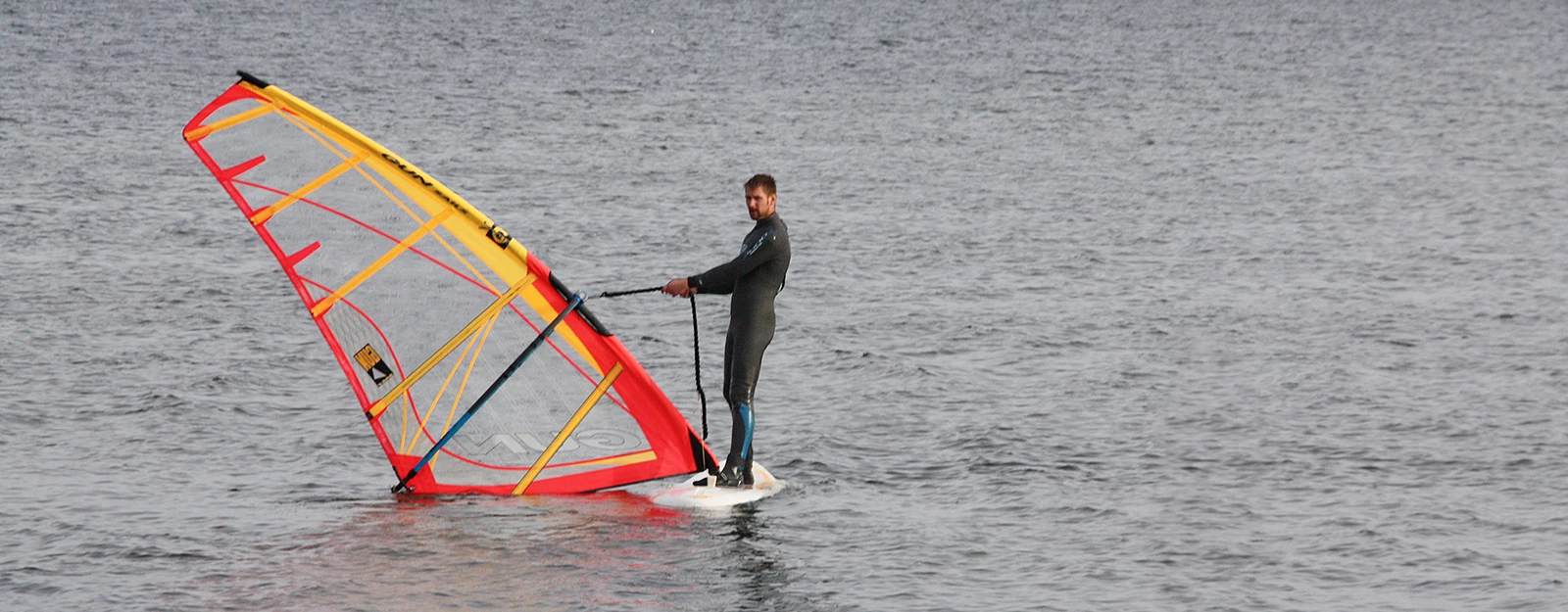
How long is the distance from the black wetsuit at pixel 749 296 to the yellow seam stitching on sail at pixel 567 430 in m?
0.75

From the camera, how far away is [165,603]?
887 cm

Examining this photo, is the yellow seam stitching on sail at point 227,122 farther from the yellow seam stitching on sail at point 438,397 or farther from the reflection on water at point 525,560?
the reflection on water at point 525,560

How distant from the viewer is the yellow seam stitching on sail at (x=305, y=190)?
32.9 ft

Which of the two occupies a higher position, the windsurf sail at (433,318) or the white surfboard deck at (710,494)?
the windsurf sail at (433,318)

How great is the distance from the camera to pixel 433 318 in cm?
1052

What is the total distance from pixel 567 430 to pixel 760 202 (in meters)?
2.00

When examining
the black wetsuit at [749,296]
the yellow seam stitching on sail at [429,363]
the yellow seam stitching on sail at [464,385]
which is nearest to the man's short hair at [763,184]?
the black wetsuit at [749,296]

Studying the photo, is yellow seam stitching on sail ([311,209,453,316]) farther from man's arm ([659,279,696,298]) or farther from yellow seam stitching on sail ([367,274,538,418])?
man's arm ([659,279,696,298])

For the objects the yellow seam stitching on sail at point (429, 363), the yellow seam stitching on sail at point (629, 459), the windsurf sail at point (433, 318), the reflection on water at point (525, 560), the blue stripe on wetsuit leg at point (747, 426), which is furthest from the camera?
the yellow seam stitching on sail at point (629, 459)

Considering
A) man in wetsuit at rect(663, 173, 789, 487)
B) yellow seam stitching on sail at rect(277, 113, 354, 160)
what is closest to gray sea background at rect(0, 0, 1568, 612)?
man in wetsuit at rect(663, 173, 789, 487)

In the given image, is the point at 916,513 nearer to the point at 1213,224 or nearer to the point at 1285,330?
the point at 1285,330

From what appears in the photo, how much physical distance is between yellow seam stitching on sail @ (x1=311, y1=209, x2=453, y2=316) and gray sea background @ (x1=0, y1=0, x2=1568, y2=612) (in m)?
1.29

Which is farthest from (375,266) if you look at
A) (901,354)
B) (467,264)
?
(901,354)

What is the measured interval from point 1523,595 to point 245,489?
7.77 metres
